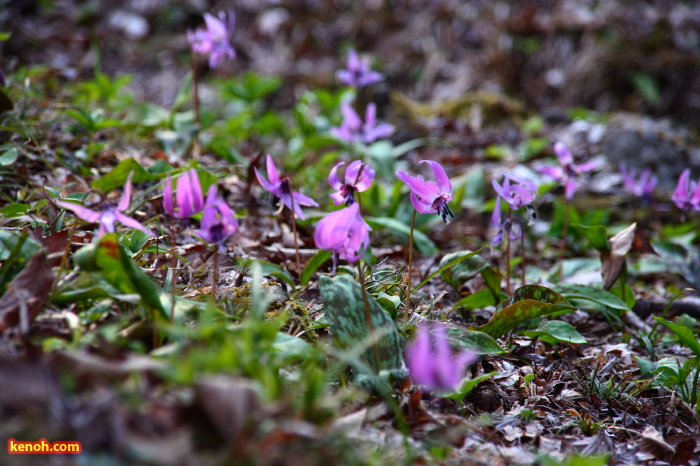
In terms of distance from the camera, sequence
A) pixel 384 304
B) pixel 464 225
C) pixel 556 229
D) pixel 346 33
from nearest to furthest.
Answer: pixel 384 304, pixel 556 229, pixel 464 225, pixel 346 33

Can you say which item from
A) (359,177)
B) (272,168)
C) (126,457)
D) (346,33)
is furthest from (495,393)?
(346,33)

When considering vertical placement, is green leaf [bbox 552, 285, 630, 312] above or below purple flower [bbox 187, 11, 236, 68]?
below

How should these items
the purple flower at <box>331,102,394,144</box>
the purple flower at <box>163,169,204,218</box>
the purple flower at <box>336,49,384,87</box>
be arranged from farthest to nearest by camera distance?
the purple flower at <box>336,49,384,87</box> < the purple flower at <box>331,102,394,144</box> < the purple flower at <box>163,169,204,218</box>

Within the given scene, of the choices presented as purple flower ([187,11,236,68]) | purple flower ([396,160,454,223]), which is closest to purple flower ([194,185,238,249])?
purple flower ([396,160,454,223])

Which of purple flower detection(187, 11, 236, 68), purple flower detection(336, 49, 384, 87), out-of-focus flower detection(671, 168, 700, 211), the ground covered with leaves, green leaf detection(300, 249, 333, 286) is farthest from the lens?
purple flower detection(336, 49, 384, 87)

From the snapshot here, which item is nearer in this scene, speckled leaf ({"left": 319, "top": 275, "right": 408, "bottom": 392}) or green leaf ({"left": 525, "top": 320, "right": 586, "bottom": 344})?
speckled leaf ({"left": 319, "top": 275, "right": 408, "bottom": 392})

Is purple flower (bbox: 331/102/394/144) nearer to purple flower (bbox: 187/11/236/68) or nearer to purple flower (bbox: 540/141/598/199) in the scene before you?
purple flower (bbox: 187/11/236/68)

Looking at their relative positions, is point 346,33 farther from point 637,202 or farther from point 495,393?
point 495,393

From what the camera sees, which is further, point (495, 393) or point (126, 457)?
point (495, 393)
